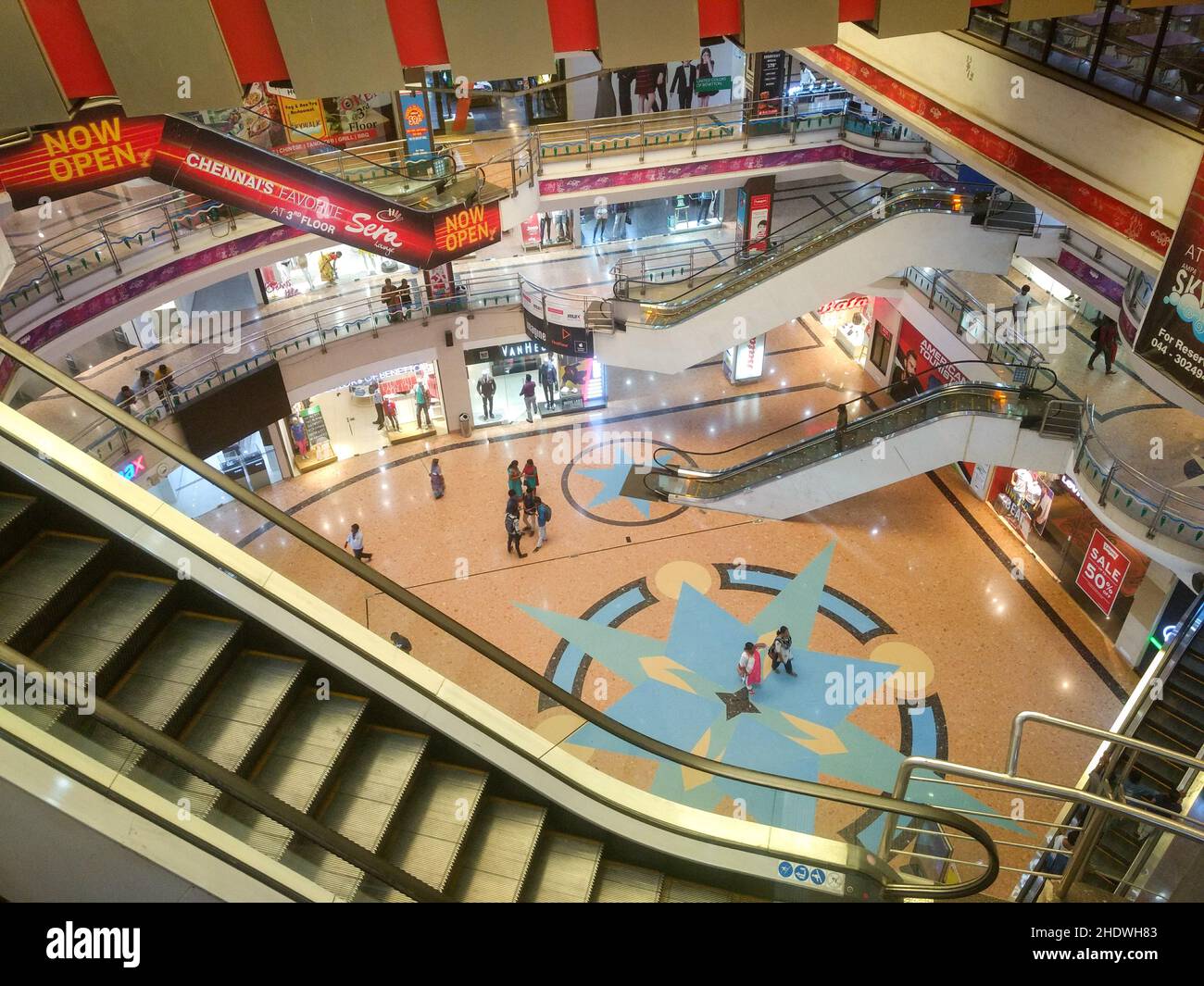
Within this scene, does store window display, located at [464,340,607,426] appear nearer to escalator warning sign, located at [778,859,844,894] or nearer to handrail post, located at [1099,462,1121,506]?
handrail post, located at [1099,462,1121,506]

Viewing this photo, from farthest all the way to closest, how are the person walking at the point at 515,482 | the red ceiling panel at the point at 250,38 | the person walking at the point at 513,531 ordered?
1. the person walking at the point at 515,482
2. the person walking at the point at 513,531
3. the red ceiling panel at the point at 250,38

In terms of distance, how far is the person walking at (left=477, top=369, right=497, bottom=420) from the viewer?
14.9 meters

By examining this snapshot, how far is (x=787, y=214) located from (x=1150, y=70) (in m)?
12.5

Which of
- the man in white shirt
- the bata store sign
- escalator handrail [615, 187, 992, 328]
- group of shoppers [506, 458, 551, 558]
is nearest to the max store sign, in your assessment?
the bata store sign

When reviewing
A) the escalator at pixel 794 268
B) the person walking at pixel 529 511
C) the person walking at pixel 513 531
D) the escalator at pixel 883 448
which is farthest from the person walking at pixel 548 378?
the person walking at pixel 513 531

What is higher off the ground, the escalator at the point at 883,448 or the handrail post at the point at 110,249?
the handrail post at the point at 110,249

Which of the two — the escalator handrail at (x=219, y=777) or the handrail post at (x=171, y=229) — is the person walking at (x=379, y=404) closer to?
the handrail post at (x=171, y=229)

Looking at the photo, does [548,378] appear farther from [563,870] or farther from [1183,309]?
[563,870]

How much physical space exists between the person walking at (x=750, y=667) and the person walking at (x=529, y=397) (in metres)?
7.03

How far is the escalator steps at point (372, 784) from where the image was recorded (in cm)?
374

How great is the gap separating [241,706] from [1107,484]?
8.35 metres

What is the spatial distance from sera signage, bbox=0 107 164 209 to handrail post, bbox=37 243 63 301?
A: 219 cm

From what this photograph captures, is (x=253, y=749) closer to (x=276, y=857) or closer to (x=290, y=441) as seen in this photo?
(x=276, y=857)

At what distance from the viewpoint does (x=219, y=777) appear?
2.93 m
